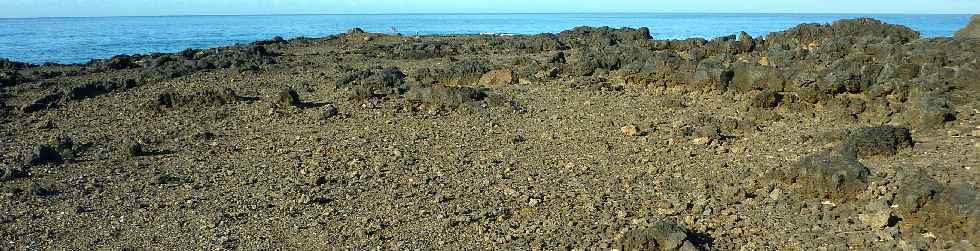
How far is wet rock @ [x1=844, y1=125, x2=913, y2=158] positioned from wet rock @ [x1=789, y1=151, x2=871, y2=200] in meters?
1.15

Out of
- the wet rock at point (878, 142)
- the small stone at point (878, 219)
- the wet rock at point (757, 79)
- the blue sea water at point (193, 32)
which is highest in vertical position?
the wet rock at point (757, 79)

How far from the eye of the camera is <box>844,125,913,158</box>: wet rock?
8758 millimetres

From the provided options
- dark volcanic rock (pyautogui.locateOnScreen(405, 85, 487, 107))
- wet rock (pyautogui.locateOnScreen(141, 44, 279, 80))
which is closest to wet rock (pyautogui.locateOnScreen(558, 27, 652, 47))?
wet rock (pyautogui.locateOnScreen(141, 44, 279, 80))

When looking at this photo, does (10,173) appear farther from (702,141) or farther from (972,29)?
(972,29)

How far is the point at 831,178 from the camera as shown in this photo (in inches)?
290

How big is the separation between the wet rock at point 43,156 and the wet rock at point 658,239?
7293mm

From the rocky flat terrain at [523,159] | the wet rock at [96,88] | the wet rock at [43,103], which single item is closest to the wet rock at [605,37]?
the rocky flat terrain at [523,159]

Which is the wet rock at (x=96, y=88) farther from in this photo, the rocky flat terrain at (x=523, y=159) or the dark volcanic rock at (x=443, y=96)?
the dark volcanic rock at (x=443, y=96)

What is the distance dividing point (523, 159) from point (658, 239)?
3425mm

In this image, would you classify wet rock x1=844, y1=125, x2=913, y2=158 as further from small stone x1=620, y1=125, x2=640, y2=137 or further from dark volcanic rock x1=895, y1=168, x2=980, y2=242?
small stone x1=620, y1=125, x2=640, y2=137

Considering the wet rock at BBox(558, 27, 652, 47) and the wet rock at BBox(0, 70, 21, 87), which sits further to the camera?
the wet rock at BBox(558, 27, 652, 47)

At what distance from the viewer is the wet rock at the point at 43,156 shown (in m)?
9.42

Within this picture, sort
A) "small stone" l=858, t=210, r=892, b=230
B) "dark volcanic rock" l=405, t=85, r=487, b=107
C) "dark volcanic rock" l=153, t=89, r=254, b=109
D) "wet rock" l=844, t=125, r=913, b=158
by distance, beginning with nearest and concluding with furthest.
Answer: "small stone" l=858, t=210, r=892, b=230 < "wet rock" l=844, t=125, r=913, b=158 < "dark volcanic rock" l=405, t=85, r=487, b=107 < "dark volcanic rock" l=153, t=89, r=254, b=109

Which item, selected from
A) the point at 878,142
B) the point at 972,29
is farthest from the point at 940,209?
the point at 972,29
